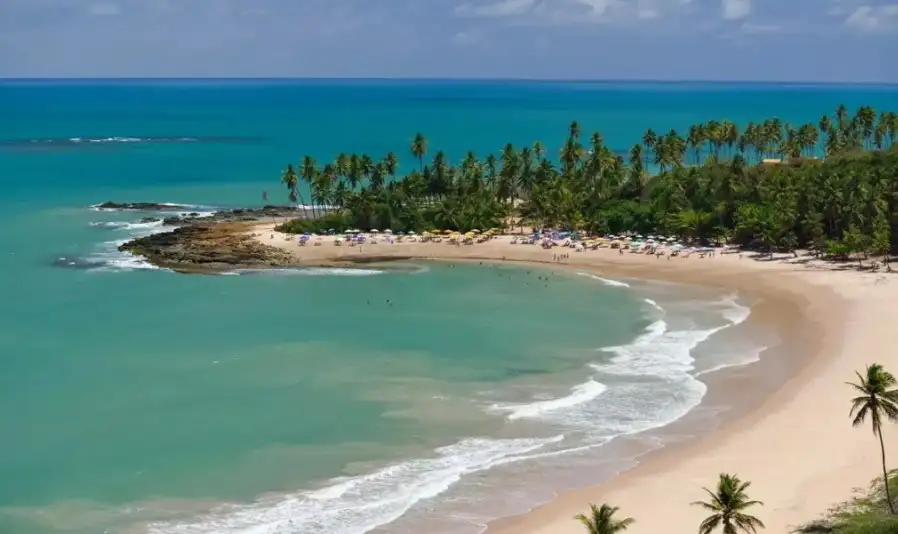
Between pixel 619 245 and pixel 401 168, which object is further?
pixel 401 168

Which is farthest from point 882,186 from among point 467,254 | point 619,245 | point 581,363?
point 581,363

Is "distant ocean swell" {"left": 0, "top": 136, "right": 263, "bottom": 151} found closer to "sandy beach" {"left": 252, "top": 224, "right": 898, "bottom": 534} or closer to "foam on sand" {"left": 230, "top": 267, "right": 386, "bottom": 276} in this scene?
"foam on sand" {"left": 230, "top": 267, "right": 386, "bottom": 276}

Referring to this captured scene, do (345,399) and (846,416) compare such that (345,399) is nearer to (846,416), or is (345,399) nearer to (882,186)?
(846,416)

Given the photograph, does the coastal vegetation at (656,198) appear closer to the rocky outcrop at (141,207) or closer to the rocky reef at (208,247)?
the rocky reef at (208,247)

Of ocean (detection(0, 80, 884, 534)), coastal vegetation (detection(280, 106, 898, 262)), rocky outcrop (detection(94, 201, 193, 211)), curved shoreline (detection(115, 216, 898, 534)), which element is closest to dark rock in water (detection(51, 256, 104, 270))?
ocean (detection(0, 80, 884, 534))

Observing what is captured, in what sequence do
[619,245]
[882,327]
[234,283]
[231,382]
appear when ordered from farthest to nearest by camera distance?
[619,245], [234,283], [882,327], [231,382]

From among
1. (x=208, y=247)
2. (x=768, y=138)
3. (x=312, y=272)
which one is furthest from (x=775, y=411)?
(x=768, y=138)
